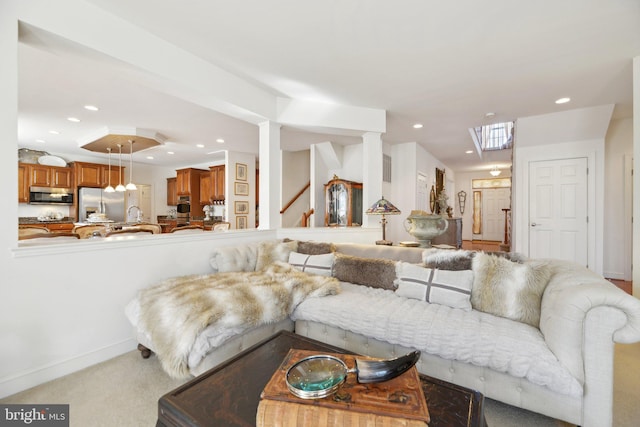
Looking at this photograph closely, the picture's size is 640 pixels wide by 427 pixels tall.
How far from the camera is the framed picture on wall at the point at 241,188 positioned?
6.40 m

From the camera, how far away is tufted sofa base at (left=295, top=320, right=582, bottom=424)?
1.33 metres

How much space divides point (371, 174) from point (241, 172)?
147 inches

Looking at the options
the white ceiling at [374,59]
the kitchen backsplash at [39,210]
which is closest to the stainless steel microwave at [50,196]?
the kitchen backsplash at [39,210]

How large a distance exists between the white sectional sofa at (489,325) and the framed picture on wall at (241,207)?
14.3ft

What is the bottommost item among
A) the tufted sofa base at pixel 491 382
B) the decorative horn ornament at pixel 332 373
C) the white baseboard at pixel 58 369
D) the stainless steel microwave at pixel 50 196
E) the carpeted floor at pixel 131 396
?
the carpeted floor at pixel 131 396

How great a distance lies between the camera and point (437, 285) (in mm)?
2029

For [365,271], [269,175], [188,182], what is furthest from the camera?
[188,182]

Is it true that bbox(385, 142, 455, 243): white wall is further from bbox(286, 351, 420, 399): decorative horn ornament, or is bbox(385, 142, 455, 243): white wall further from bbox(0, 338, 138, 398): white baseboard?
bbox(286, 351, 420, 399): decorative horn ornament

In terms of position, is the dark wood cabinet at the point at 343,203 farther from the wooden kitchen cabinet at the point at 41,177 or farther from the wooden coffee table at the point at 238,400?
the wooden kitchen cabinet at the point at 41,177

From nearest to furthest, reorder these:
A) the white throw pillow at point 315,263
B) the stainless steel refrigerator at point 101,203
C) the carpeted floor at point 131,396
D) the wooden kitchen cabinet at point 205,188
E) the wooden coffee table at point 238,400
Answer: the wooden coffee table at point 238,400
the carpeted floor at point 131,396
the white throw pillow at point 315,263
the stainless steel refrigerator at point 101,203
the wooden kitchen cabinet at point 205,188

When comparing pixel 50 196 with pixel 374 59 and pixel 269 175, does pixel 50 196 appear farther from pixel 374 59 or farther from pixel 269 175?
pixel 374 59

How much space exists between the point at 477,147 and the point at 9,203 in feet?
25.0

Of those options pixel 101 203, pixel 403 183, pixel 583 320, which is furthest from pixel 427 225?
pixel 101 203

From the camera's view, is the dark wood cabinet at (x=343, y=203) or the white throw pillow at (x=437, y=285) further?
the dark wood cabinet at (x=343, y=203)
